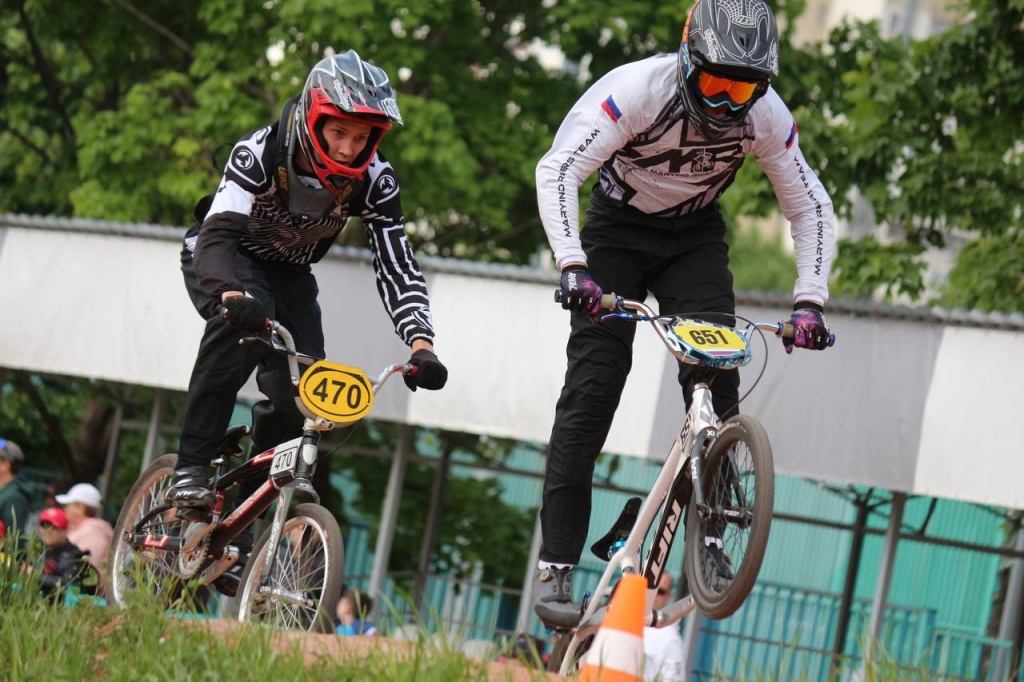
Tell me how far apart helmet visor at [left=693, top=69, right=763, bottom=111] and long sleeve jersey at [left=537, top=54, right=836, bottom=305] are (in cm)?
18

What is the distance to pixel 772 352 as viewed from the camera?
1002cm

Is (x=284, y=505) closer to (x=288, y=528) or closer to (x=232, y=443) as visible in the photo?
(x=288, y=528)

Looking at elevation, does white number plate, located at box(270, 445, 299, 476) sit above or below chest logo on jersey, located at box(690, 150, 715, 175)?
below

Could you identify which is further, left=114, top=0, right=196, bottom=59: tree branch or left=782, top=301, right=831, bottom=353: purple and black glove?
left=114, top=0, right=196, bottom=59: tree branch

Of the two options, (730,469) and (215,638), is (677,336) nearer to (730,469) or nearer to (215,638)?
(730,469)

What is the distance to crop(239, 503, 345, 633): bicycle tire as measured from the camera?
5180mm

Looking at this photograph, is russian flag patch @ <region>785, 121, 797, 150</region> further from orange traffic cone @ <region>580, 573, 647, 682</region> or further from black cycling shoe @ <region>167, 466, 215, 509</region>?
black cycling shoe @ <region>167, 466, 215, 509</region>

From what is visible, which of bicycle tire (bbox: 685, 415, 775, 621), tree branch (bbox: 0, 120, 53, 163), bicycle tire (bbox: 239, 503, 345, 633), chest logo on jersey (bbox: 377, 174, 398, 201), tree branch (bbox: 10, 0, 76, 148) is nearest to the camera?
bicycle tire (bbox: 685, 415, 775, 621)

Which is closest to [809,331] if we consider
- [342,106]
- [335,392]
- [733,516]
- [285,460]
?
[733,516]

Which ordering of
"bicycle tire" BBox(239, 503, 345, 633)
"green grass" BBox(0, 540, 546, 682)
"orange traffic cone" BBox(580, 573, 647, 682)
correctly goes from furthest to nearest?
1. "bicycle tire" BBox(239, 503, 345, 633)
2. "orange traffic cone" BBox(580, 573, 647, 682)
3. "green grass" BBox(0, 540, 546, 682)

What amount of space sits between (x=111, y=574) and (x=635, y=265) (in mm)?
2722

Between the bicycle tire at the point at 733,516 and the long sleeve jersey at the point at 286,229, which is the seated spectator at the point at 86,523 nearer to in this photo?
the long sleeve jersey at the point at 286,229

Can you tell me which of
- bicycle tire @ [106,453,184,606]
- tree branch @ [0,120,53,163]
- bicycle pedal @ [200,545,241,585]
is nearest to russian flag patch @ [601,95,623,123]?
bicycle pedal @ [200,545,241,585]

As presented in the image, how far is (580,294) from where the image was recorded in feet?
16.1
